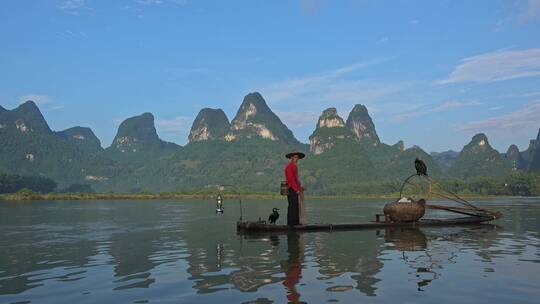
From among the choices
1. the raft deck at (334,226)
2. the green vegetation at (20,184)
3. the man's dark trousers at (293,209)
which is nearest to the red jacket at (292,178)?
the man's dark trousers at (293,209)

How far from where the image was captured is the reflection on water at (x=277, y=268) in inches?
322

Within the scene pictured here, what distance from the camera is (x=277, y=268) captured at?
1052 centimetres

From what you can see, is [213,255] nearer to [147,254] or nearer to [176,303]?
[147,254]

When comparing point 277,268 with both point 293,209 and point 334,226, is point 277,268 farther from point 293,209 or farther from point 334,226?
point 334,226

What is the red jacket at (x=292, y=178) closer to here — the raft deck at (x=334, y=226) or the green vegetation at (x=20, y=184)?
the raft deck at (x=334, y=226)

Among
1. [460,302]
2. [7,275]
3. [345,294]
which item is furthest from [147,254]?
[460,302]

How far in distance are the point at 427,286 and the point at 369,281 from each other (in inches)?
41.8

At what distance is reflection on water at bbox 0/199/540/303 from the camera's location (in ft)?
26.8

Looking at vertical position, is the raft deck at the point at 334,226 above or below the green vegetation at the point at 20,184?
below

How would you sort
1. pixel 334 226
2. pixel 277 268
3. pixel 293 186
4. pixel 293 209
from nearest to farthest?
pixel 277 268
pixel 293 186
pixel 293 209
pixel 334 226

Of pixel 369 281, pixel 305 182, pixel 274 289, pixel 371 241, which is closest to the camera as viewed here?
pixel 274 289

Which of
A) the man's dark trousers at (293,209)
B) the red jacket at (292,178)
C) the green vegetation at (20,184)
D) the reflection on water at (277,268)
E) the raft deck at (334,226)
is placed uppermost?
the green vegetation at (20,184)

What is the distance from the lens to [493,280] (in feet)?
30.5

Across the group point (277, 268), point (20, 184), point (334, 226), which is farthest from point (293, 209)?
point (20, 184)
